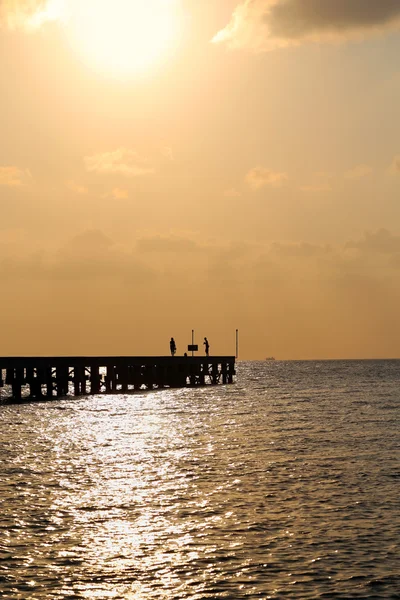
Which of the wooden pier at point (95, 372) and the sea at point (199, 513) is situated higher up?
the wooden pier at point (95, 372)

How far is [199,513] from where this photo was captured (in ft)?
62.3

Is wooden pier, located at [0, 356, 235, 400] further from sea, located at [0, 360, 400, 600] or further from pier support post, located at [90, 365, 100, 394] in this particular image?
sea, located at [0, 360, 400, 600]

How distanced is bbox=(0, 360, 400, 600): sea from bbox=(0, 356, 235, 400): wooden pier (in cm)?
2007

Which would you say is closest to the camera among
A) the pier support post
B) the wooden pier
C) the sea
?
the sea

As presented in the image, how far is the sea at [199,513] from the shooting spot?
13.8 m

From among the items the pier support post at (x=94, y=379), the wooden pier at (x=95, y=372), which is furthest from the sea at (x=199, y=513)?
the pier support post at (x=94, y=379)

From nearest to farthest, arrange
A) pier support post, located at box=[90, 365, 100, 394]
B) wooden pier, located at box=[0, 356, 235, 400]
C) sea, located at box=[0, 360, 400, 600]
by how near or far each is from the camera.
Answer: sea, located at box=[0, 360, 400, 600]
wooden pier, located at box=[0, 356, 235, 400]
pier support post, located at box=[90, 365, 100, 394]

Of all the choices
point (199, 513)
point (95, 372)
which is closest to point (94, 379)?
point (95, 372)

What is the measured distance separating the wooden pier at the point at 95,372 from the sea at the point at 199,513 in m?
20.1

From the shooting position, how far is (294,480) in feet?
78.0

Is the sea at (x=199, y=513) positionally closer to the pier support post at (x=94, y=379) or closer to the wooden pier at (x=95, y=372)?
the wooden pier at (x=95, y=372)

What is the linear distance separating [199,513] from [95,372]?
46149 millimetres

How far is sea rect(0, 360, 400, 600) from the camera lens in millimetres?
13781

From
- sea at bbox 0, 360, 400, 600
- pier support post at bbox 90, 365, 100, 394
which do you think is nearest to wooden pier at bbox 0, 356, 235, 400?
pier support post at bbox 90, 365, 100, 394
